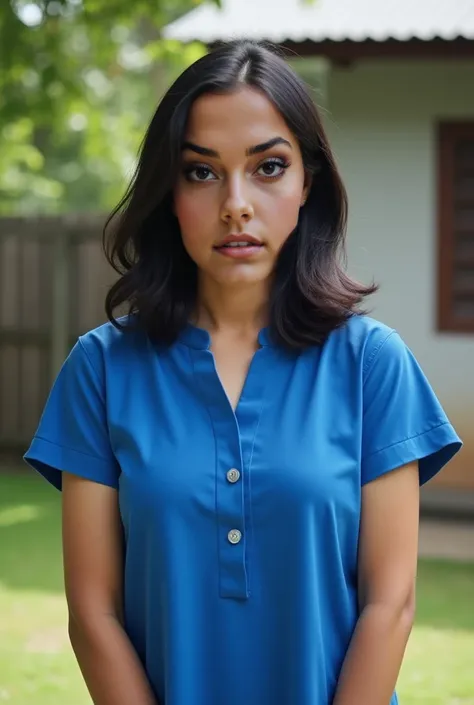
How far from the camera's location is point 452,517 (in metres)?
8.60

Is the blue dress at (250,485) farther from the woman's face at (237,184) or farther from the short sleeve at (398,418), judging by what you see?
the woman's face at (237,184)

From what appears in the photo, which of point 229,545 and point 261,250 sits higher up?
point 261,250

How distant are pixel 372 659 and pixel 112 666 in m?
0.44

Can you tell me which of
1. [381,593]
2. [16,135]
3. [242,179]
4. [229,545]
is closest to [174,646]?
[229,545]

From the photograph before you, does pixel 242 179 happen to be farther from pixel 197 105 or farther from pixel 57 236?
pixel 57 236

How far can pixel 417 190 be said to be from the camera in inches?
346

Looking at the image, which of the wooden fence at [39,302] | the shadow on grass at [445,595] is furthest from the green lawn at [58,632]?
the wooden fence at [39,302]

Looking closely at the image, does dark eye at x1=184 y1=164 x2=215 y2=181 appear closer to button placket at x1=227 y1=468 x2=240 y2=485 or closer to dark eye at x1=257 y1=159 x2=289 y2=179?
dark eye at x1=257 y1=159 x2=289 y2=179

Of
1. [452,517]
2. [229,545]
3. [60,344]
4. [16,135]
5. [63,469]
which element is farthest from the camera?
[16,135]

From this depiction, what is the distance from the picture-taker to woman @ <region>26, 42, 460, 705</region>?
2.04m

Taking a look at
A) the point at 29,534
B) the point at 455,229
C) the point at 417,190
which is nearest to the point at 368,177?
the point at 417,190

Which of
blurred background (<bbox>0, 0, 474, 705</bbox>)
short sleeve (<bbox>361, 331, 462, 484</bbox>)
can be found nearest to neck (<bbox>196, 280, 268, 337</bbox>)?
short sleeve (<bbox>361, 331, 462, 484</bbox>)

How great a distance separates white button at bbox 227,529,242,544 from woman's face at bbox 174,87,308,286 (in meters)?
0.44

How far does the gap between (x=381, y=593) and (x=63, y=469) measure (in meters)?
0.58
